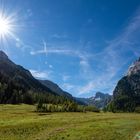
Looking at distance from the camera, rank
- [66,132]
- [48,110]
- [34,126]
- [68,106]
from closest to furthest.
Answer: [66,132]
[34,126]
[48,110]
[68,106]

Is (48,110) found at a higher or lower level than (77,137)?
higher

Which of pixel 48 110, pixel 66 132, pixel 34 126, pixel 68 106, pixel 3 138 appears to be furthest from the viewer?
pixel 68 106

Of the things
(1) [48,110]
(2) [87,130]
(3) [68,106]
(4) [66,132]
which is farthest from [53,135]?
(3) [68,106]

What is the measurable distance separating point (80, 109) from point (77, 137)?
455 feet

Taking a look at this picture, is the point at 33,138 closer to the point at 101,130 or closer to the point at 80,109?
the point at 101,130

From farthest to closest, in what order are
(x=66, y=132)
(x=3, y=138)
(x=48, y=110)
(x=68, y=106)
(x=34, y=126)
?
(x=68, y=106), (x=48, y=110), (x=34, y=126), (x=66, y=132), (x=3, y=138)

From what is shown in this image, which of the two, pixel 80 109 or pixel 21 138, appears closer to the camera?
pixel 21 138

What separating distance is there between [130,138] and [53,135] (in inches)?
478

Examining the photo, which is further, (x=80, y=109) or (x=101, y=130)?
(x=80, y=109)

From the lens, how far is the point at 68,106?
174 meters

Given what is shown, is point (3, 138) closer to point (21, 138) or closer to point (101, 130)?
point (21, 138)

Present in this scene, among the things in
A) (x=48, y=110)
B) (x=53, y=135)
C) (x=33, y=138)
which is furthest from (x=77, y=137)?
(x=48, y=110)

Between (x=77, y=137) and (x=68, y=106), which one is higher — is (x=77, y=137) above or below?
below

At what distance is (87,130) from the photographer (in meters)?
50.7
